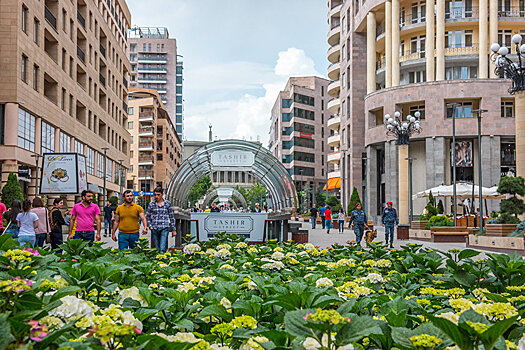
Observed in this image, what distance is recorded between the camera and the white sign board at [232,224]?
60.4 feet

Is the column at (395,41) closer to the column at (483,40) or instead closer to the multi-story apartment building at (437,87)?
the multi-story apartment building at (437,87)

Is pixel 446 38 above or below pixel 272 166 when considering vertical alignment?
above

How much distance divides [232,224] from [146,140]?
86.9 m

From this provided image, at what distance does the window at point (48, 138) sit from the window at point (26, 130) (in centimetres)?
183

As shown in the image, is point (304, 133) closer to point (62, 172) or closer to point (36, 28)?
point (36, 28)

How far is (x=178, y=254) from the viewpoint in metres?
6.97

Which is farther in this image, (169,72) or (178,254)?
(169,72)

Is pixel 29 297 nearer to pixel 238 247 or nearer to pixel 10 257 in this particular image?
pixel 10 257

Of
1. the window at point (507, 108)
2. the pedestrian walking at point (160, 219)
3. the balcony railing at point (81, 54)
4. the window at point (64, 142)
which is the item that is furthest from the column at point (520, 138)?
the balcony railing at point (81, 54)

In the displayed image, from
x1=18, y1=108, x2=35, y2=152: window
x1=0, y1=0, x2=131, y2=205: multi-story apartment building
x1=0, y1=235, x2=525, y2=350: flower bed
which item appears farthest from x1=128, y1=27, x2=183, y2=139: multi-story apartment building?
x1=0, y1=235, x2=525, y2=350: flower bed

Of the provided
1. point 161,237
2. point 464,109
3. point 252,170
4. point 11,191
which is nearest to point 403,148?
point 464,109

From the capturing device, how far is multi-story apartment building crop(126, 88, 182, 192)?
10038cm

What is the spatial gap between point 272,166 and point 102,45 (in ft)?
139

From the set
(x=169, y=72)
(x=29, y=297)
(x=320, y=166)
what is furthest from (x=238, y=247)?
(x=169, y=72)
